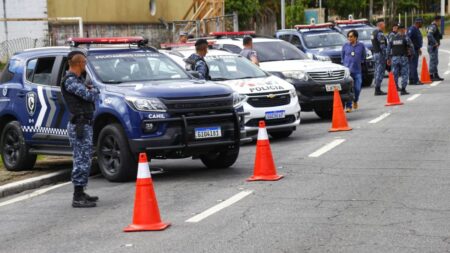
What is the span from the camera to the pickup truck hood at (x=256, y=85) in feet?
55.5

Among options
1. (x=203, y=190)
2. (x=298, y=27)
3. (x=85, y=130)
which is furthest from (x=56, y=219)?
(x=298, y=27)

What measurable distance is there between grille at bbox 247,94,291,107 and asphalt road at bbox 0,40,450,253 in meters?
1.14

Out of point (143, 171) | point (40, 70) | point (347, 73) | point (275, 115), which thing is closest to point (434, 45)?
point (347, 73)

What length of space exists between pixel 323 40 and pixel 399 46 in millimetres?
5620

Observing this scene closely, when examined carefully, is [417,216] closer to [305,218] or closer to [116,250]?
[305,218]

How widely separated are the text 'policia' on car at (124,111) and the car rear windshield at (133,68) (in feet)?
Answer: 0.05

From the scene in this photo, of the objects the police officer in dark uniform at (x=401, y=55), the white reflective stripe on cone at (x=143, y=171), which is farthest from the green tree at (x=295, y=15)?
the white reflective stripe on cone at (x=143, y=171)

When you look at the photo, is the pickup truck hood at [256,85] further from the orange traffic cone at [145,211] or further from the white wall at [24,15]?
the white wall at [24,15]

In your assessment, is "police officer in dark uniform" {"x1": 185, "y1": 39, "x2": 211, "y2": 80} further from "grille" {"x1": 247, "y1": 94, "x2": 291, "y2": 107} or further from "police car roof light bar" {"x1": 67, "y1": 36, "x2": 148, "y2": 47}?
Result: "police car roof light bar" {"x1": 67, "y1": 36, "x2": 148, "y2": 47}

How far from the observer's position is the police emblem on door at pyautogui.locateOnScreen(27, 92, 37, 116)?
1396 centimetres

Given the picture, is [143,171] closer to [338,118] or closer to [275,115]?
[275,115]

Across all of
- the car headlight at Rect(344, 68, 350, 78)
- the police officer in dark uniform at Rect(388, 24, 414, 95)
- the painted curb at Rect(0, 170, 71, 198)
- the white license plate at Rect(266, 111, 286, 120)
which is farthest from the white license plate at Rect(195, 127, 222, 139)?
the police officer in dark uniform at Rect(388, 24, 414, 95)

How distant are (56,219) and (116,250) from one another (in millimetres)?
2078

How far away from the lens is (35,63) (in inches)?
564
